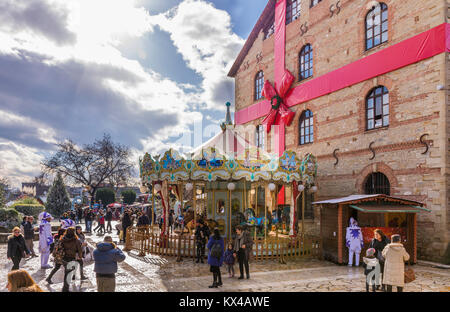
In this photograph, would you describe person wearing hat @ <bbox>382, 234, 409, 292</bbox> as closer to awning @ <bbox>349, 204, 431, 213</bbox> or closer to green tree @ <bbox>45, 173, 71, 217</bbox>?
awning @ <bbox>349, 204, 431, 213</bbox>

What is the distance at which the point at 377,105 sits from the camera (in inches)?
535

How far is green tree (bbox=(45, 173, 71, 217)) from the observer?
3072 centimetres

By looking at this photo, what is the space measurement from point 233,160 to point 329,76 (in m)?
7.18

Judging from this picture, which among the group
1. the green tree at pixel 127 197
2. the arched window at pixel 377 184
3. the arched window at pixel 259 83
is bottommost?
the green tree at pixel 127 197

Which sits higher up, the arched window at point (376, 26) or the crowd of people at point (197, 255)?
the arched window at point (376, 26)

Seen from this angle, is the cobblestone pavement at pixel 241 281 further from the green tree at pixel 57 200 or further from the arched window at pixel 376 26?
the green tree at pixel 57 200

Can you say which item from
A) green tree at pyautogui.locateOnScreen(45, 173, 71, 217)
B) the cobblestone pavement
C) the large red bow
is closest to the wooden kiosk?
the cobblestone pavement

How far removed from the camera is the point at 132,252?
41.8ft

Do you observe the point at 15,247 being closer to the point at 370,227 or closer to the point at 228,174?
the point at 228,174

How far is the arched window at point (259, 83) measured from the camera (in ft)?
69.6

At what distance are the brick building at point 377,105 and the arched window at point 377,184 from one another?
0.04 m

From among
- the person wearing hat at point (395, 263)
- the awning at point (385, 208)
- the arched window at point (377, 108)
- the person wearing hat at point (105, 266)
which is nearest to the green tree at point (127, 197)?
the arched window at point (377, 108)

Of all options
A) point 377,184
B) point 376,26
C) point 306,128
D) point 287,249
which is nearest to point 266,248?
point 287,249

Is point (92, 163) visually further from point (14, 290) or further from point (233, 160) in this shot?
point (14, 290)
